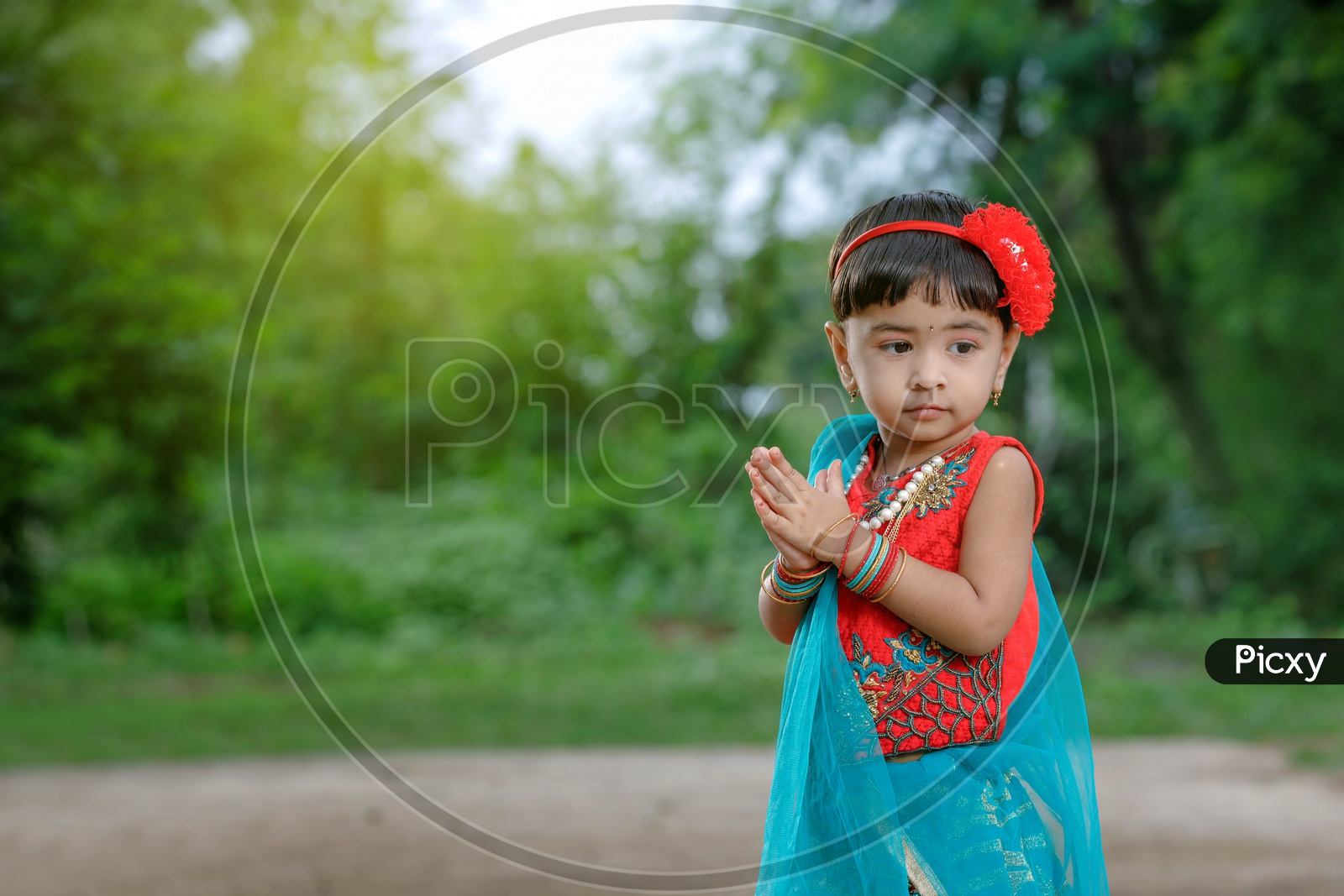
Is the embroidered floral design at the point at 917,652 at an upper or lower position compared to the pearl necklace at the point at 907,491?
lower

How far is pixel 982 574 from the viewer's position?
1238 millimetres

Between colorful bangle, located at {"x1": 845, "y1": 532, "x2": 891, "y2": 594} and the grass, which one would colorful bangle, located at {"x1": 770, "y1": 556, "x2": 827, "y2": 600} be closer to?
colorful bangle, located at {"x1": 845, "y1": 532, "x2": 891, "y2": 594}

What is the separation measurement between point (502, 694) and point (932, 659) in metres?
5.99

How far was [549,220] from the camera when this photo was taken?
10086 millimetres

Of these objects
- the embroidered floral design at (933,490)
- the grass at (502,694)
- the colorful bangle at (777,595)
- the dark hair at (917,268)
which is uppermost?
the dark hair at (917,268)

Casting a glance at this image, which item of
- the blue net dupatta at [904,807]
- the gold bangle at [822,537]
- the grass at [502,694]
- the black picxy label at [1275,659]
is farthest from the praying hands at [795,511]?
the grass at [502,694]

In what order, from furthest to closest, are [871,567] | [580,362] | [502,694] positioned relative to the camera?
[580,362] → [502,694] → [871,567]

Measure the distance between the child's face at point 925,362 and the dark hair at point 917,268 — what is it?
1cm

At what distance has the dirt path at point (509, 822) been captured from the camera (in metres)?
3.64

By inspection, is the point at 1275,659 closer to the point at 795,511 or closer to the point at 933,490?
the point at 933,490

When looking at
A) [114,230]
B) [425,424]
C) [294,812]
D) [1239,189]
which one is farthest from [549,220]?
[294,812]

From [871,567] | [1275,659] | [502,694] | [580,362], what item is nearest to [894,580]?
[871,567]

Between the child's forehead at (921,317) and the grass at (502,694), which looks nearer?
the child's forehead at (921,317)

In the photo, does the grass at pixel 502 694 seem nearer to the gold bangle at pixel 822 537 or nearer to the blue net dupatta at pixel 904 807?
the blue net dupatta at pixel 904 807
